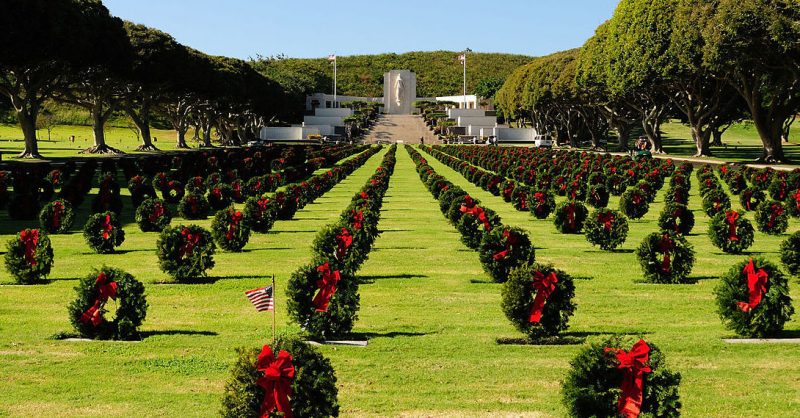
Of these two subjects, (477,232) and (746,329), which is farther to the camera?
(477,232)

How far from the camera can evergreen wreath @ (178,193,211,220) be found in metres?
34.1

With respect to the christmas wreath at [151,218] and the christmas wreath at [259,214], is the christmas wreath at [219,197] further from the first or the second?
the christmas wreath at [259,214]

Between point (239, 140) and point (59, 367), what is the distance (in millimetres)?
136912

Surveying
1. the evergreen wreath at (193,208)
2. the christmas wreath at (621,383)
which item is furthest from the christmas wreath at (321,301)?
the evergreen wreath at (193,208)

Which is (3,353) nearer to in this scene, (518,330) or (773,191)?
(518,330)

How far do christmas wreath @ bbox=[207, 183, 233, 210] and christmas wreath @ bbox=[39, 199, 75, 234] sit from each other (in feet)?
27.6

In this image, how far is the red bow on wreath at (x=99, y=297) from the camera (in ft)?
45.5

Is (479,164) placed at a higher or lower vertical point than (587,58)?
lower

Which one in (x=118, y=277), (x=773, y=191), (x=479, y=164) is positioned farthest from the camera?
(x=479, y=164)

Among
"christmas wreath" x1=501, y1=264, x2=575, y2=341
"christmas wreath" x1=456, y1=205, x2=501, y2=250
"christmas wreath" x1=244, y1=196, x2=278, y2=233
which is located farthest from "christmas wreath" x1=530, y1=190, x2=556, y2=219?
"christmas wreath" x1=501, y1=264, x2=575, y2=341

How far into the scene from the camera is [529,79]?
4914 inches

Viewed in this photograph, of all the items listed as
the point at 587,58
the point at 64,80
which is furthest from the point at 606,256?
the point at 587,58

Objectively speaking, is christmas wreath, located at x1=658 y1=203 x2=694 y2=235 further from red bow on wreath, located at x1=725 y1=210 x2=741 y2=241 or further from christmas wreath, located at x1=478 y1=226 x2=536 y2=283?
christmas wreath, located at x1=478 y1=226 x2=536 y2=283

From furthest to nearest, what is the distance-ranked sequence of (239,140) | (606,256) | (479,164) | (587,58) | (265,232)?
(239,140) → (587,58) → (479,164) → (265,232) → (606,256)
